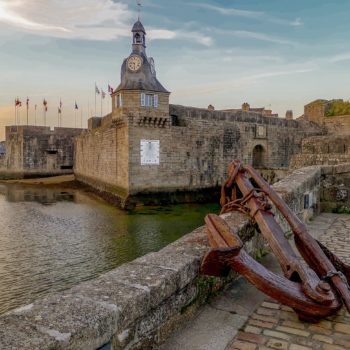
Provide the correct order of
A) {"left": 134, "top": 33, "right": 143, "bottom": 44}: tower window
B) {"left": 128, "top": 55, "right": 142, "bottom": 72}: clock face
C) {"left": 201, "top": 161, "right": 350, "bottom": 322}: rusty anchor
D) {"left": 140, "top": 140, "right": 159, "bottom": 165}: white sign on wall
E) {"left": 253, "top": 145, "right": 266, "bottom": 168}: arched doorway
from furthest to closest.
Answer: {"left": 253, "top": 145, "right": 266, "bottom": 168}: arched doorway → {"left": 134, "top": 33, "right": 143, "bottom": 44}: tower window → {"left": 128, "top": 55, "right": 142, "bottom": 72}: clock face → {"left": 140, "top": 140, "right": 159, "bottom": 165}: white sign on wall → {"left": 201, "top": 161, "right": 350, "bottom": 322}: rusty anchor

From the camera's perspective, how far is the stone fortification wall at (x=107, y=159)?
20.5 m

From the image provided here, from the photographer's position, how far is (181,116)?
22844 millimetres

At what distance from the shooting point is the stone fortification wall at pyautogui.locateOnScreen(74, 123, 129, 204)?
2047 cm

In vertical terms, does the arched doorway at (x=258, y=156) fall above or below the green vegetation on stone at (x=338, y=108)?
below

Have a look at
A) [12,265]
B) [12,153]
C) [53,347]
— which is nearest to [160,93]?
[12,265]

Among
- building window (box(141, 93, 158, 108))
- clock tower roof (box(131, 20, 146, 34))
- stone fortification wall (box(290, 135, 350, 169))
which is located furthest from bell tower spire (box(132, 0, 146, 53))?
stone fortification wall (box(290, 135, 350, 169))

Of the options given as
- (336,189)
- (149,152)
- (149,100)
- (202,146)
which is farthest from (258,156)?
(336,189)

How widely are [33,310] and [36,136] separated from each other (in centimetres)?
3709

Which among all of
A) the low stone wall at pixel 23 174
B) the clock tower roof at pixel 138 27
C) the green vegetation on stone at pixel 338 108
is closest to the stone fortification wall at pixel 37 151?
the low stone wall at pixel 23 174

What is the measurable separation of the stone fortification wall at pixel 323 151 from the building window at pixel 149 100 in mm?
11010

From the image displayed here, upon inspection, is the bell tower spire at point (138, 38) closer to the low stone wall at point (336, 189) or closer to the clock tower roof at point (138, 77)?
the clock tower roof at point (138, 77)

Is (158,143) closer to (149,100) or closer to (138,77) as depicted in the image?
(149,100)

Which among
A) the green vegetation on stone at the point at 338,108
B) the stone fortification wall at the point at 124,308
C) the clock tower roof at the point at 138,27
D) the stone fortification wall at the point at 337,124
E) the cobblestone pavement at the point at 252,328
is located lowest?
the cobblestone pavement at the point at 252,328

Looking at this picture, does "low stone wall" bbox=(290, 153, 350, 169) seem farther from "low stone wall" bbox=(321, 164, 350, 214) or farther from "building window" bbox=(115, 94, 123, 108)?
"building window" bbox=(115, 94, 123, 108)
